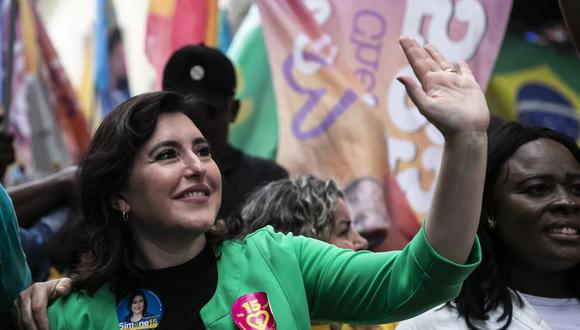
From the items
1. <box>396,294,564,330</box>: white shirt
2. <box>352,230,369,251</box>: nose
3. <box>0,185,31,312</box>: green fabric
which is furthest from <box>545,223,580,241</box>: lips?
<box>0,185,31,312</box>: green fabric

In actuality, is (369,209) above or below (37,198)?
below

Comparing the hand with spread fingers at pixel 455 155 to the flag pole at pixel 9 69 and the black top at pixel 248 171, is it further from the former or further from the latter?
the flag pole at pixel 9 69

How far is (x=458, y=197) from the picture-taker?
2.66 meters

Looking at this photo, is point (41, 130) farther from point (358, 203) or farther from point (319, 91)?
point (358, 203)

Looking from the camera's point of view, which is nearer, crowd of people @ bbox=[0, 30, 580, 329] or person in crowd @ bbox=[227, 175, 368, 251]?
crowd of people @ bbox=[0, 30, 580, 329]

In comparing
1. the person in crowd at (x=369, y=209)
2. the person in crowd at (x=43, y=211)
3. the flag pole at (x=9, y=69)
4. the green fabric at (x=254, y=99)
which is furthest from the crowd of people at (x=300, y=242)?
A: the flag pole at (x=9, y=69)

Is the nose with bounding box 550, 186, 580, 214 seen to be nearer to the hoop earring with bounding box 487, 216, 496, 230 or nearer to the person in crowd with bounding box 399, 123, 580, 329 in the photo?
the person in crowd with bounding box 399, 123, 580, 329

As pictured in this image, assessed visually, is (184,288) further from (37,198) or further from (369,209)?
(369,209)

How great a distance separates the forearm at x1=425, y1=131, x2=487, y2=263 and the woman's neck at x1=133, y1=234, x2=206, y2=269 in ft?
2.54

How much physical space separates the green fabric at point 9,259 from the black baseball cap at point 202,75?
246cm

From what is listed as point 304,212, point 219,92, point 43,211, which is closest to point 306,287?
point 304,212

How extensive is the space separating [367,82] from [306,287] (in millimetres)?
3039

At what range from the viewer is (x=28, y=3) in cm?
756

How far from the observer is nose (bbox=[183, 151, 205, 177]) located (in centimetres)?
308
